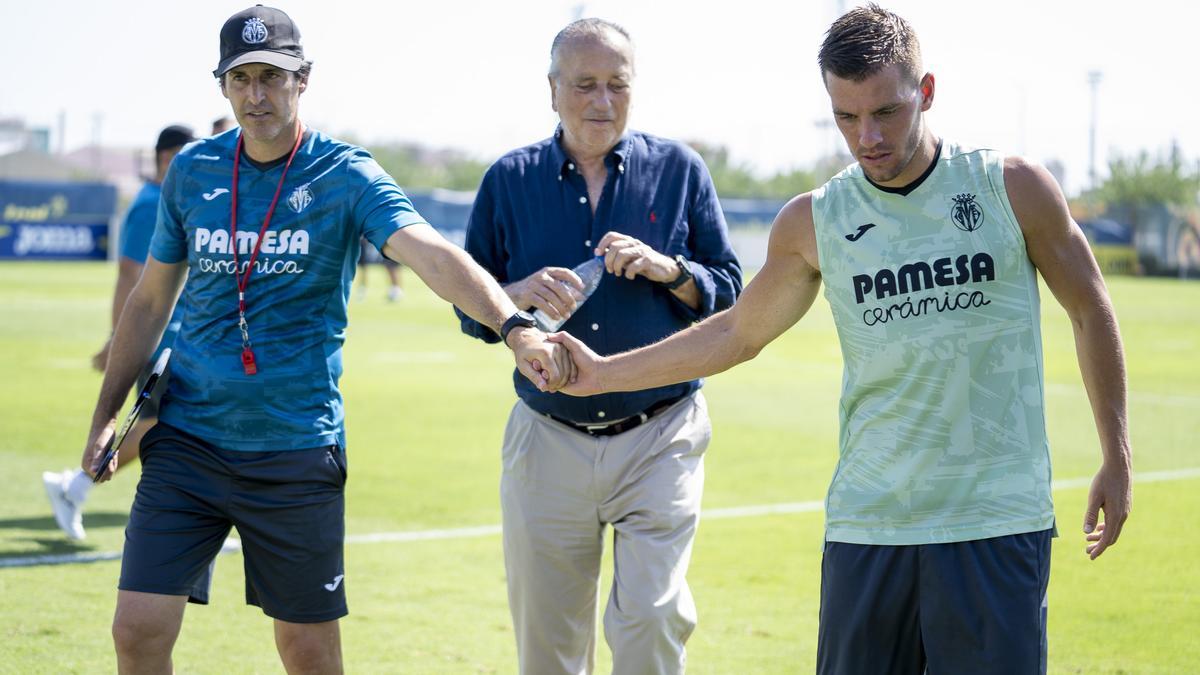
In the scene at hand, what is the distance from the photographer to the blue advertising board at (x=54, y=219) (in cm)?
5091

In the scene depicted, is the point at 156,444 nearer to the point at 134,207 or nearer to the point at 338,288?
the point at 338,288

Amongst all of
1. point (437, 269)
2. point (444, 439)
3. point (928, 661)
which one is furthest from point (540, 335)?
point (444, 439)

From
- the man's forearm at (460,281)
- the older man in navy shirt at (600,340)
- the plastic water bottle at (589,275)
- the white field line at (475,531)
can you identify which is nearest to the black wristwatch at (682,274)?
the older man in navy shirt at (600,340)

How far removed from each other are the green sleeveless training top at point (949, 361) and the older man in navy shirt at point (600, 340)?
4.25 feet

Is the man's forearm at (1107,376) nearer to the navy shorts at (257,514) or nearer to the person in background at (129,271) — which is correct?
the navy shorts at (257,514)

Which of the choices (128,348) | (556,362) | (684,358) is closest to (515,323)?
(556,362)

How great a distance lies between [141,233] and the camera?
352 inches

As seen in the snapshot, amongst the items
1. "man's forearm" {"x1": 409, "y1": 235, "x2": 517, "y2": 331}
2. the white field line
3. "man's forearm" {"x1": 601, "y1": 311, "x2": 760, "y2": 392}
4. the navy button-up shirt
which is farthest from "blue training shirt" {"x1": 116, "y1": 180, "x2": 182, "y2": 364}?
"man's forearm" {"x1": 601, "y1": 311, "x2": 760, "y2": 392}

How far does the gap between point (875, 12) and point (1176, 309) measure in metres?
34.2

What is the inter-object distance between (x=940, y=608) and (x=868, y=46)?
1475mm

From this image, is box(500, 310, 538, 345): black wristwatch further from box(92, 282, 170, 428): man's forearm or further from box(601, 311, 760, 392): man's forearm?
box(92, 282, 170, 428): man's forearm

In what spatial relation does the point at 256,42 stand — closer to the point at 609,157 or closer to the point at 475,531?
the point at 609,157

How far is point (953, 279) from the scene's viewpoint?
3.77 m

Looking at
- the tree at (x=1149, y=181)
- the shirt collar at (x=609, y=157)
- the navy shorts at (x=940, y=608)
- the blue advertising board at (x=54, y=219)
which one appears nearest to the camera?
the navy shorts at (x=940, y=608)
